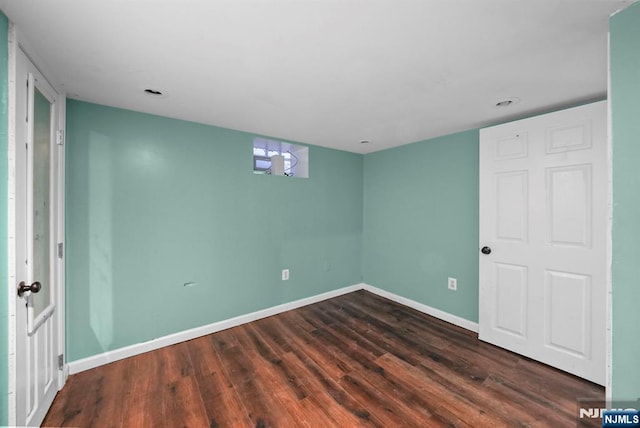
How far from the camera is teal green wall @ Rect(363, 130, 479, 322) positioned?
2.82m

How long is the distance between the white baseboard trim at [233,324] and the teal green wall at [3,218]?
3.63ft

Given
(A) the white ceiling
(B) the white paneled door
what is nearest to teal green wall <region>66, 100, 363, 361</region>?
(A) the white ceiling

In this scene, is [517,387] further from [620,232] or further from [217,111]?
[217,111]

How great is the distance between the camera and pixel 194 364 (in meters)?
2.16

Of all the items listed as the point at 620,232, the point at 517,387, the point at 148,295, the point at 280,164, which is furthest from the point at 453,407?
the point at 280,164

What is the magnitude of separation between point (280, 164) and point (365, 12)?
7.50 ft

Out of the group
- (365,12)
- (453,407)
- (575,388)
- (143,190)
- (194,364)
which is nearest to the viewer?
(365,12)

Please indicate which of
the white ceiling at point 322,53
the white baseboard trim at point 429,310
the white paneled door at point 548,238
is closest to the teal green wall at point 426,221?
the white baseboard trim at point 429,310

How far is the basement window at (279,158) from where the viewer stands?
3.24m

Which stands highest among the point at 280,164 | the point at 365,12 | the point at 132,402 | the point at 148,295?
the point at 365,12

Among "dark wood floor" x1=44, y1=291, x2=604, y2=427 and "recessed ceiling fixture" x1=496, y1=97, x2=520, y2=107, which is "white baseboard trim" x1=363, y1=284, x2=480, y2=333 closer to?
"dark wood floor" x1=44, y1=291, x2=604, y2=427

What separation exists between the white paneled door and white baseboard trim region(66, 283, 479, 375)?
0.53 metres

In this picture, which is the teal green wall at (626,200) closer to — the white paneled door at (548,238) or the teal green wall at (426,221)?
the white paneled door at (548,238)

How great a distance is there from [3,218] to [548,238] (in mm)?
3648
